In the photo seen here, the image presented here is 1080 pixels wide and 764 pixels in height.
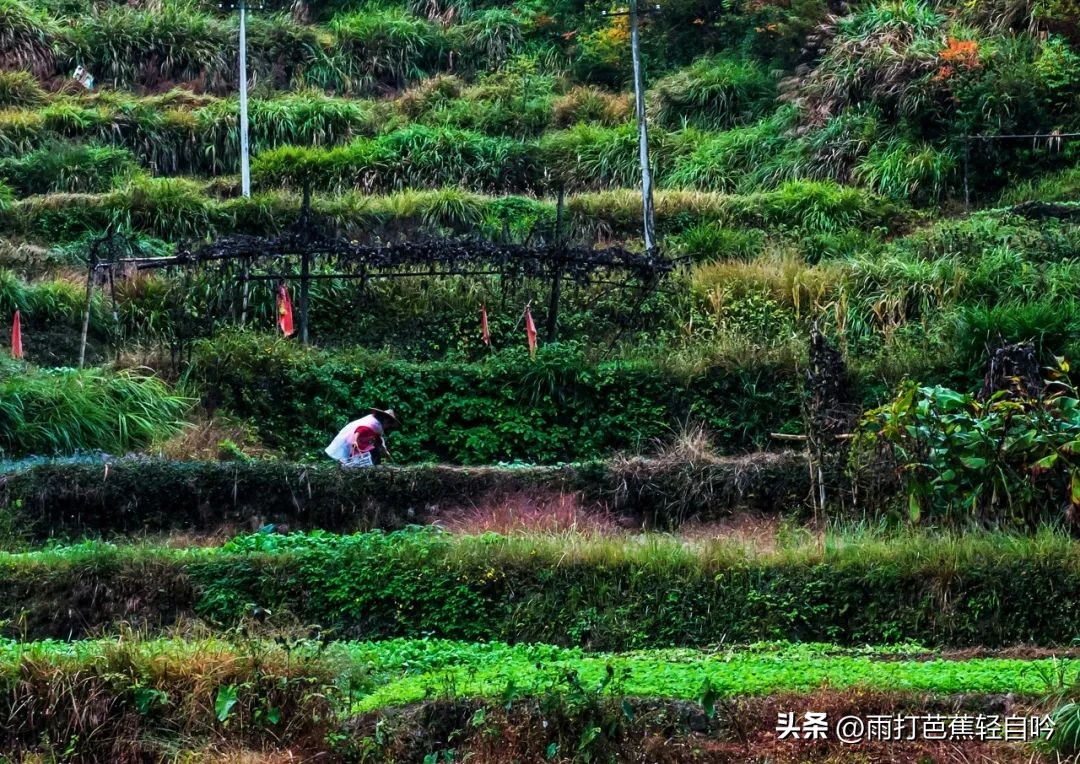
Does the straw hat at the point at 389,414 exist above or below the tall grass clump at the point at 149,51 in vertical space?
below

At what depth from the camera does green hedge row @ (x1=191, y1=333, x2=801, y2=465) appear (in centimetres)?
1538

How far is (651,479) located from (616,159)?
40.1 ft

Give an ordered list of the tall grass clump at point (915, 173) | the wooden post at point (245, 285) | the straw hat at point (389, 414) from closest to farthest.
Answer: the straw hat at point (389, 414), the wooden post at point (245, 285), the tall grass clump at point (915, 173)

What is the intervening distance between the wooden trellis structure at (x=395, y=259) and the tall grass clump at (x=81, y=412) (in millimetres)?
1918

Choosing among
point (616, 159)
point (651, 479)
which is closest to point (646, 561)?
point (651, 479)

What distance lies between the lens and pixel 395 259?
54.4 ft

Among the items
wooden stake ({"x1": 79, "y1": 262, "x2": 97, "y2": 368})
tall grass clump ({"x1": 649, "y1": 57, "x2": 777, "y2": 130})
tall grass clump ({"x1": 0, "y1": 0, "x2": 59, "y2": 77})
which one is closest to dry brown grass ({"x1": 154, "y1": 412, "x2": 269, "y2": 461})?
wooden stake ({"x1": 79, "y1": 262, "x2": 97, "y2": 368})

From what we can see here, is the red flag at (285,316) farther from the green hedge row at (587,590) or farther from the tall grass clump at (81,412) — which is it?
the green hedge row at (587,590)

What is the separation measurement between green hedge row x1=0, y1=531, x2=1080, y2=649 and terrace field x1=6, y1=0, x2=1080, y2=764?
0.03 meters

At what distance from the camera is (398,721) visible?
291 inches

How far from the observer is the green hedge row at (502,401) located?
15.4 m

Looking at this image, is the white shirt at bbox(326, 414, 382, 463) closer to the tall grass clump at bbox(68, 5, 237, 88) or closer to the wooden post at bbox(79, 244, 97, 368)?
the wooden post at bbox(79, 244, 97, 368)

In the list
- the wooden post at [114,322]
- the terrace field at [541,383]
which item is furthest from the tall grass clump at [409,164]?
the wooden post at [114,322]

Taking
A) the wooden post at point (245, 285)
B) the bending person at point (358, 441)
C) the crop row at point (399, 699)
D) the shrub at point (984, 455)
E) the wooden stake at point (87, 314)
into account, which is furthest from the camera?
the wooden post at point (245, 285)
